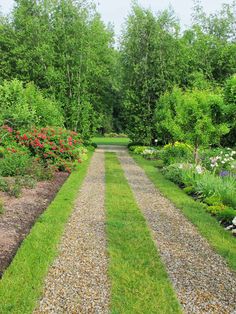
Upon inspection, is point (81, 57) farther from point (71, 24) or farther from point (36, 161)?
point (36, 161)

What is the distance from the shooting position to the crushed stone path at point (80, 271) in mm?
4012

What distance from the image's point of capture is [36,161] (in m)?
12.4

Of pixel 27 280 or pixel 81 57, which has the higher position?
pixel 81 57

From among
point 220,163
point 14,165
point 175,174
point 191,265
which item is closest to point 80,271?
point 191,265

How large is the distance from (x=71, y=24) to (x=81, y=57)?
229cm

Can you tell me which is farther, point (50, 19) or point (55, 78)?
point (50, 19)

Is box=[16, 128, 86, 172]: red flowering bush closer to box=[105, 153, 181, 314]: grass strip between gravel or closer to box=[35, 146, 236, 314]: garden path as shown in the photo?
box=[35, 146, 236, 314]: garden path

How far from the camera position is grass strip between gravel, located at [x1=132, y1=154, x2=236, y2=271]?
18.6ft

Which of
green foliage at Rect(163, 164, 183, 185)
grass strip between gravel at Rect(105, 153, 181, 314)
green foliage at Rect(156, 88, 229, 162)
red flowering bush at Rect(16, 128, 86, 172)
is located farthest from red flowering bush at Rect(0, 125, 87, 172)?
grass strip between gravel at Rect(105, 153, 181, 314)

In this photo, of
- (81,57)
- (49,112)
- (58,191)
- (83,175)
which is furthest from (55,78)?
(58,191)

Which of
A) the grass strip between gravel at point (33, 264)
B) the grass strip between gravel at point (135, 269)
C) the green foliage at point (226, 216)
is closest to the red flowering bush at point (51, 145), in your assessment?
the grass strip between gravel at point (33, 264)

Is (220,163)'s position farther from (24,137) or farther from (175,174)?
(24,137)

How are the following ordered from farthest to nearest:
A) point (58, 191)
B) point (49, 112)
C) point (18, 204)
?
point (49, 112) → point (58, 191) → point (18, 204)

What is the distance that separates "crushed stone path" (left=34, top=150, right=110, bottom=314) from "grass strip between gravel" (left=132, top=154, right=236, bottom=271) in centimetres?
185
